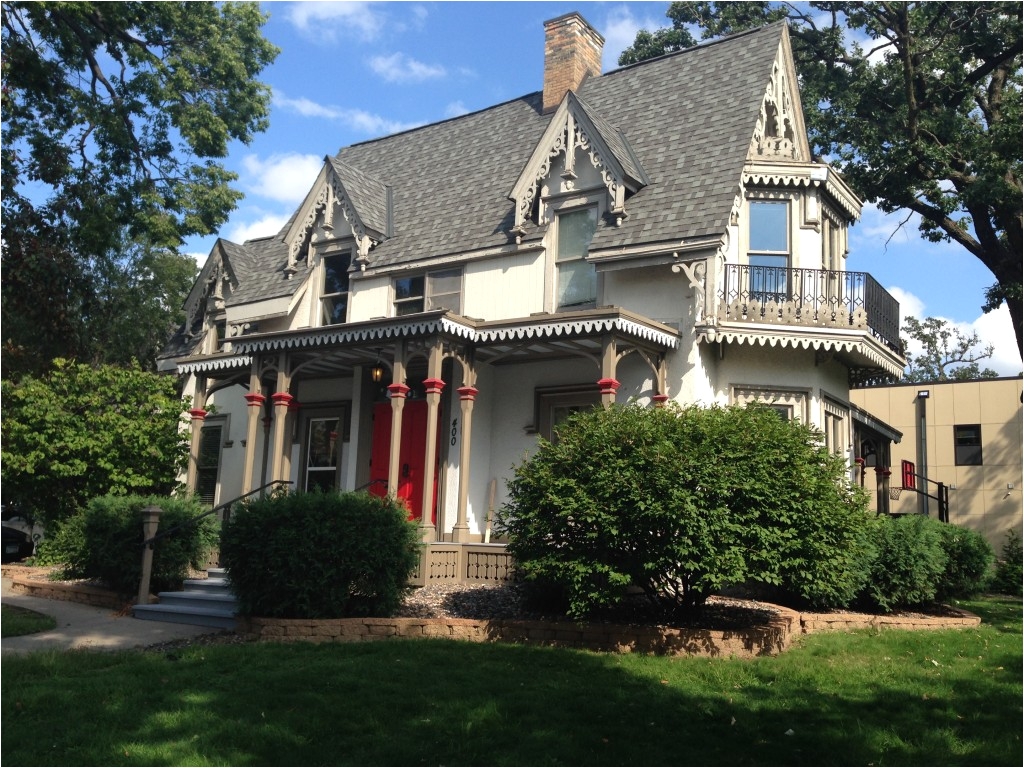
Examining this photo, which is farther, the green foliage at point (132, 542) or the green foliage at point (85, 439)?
the green foliage at point (85, 439)

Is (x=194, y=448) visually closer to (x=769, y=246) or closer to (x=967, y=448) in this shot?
(x=769, y=246)

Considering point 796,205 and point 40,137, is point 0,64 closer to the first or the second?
point 40,137

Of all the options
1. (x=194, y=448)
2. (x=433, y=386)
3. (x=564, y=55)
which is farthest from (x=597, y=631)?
(x=564, y=55)

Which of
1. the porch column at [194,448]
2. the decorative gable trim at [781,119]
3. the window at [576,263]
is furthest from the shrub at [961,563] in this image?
the porch column at [194,448]

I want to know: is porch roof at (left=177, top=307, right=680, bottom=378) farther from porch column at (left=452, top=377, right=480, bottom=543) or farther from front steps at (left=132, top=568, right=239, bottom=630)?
front steps at (left=132, top=568, right=239, bottom=630)

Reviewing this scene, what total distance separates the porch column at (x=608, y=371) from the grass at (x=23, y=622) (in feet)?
26.5

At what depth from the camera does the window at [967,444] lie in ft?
91.5

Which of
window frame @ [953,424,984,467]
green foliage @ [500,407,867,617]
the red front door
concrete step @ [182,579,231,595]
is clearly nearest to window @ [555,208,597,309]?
the red front door

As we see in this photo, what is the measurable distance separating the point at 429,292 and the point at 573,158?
152 inches

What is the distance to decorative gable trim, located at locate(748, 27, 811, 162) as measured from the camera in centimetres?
1733

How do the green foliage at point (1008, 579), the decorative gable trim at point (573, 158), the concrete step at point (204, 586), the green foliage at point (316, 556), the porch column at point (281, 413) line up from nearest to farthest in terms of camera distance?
the green foliage at point (316, 556) < the concrete step at point (204, 586) < the porch column at point (281, 413) < the decorative gable trim at point (573, 158) < the green foliage at point (1008, 579)

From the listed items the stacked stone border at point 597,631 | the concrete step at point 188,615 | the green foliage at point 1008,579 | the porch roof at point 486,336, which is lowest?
the concrete step at point 188,615

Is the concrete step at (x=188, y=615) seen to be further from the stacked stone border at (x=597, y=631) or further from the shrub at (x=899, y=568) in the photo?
the shrub at (x=899, y=568)

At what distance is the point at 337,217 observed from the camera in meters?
20.4
